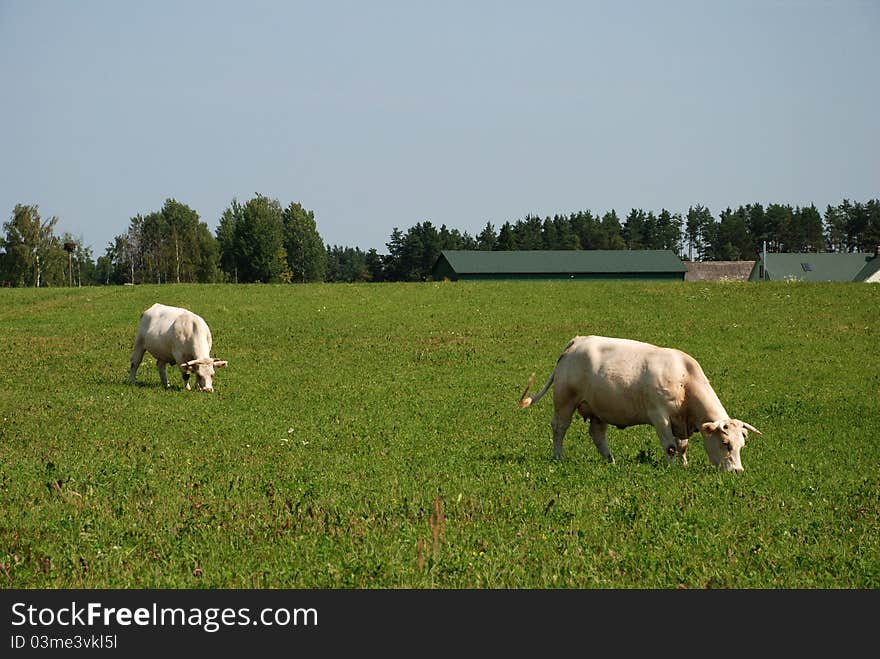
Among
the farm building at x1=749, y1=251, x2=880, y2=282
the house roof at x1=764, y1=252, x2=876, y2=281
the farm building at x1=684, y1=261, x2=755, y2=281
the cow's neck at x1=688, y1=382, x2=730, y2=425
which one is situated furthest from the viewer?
the farm building at x1=684, y1=261, x2=755, y2=281

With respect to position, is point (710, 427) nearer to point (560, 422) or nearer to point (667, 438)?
point (667, 438)

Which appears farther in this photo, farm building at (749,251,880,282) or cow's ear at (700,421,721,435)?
farm building at (749,251,880,282)

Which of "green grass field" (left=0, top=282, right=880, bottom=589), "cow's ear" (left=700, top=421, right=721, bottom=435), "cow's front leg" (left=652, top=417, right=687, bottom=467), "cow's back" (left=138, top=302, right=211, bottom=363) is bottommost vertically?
"green grass field" (left=0, top=282, right=880, bottom=589)

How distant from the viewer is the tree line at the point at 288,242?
136750 millimetres

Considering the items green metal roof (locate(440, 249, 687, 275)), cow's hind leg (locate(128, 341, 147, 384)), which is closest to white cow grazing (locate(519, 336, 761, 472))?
cow's hind leg (locate(128, 341, 147, 384))

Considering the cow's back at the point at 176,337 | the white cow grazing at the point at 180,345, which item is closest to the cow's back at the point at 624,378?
the white cow grazing at the point at 180,345

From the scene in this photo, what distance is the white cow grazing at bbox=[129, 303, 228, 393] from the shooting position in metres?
26.7

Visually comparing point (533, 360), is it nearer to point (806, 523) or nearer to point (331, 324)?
point (331, 324)

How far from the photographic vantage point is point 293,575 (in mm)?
8211

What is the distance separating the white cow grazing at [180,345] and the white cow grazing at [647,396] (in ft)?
45.2

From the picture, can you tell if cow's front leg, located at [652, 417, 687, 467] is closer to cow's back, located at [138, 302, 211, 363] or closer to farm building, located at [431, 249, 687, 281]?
cow's back, located at [138, 302, 211, 363]

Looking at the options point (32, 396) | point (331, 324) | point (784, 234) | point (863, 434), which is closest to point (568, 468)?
point (863, 434)

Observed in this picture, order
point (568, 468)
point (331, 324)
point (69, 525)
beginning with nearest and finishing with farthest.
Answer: point (69, 525) < point (568, 468) < point (331, 324)

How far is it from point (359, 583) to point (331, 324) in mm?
39414
